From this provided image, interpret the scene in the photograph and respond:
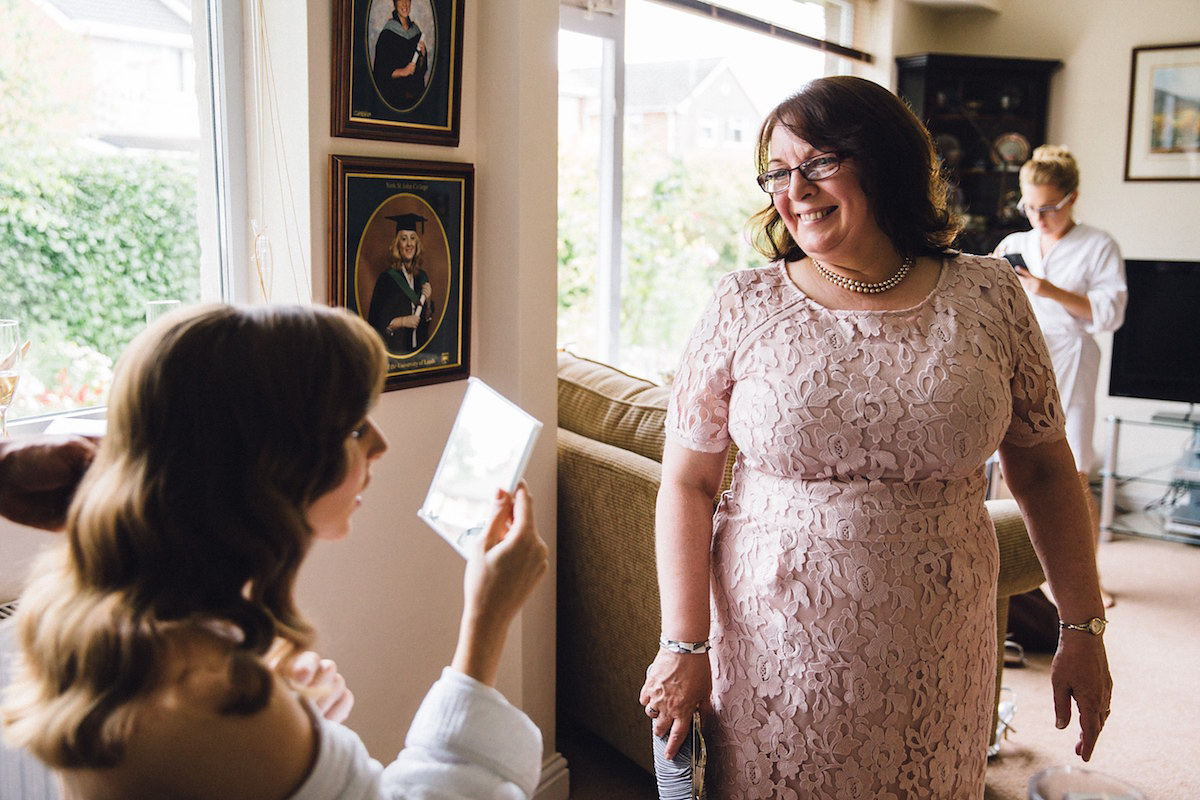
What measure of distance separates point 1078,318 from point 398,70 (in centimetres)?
299

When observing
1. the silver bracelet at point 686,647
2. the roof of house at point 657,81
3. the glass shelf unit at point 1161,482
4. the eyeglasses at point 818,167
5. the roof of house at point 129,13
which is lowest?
the glass shelf unit at point 1161,482

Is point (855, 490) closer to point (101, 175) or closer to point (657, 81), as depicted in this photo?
point (101, 175)

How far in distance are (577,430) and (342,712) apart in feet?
5.28

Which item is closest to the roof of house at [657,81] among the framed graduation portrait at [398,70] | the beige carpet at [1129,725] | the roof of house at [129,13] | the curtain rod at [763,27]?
the curtain rod at [763,27]

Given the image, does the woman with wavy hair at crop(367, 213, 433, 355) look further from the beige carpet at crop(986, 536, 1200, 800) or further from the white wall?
the white wall

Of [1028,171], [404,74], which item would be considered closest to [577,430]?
[404,74]

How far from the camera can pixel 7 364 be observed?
152 centimetres

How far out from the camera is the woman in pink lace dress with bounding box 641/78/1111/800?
52.9 inches

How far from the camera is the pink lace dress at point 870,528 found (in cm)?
134

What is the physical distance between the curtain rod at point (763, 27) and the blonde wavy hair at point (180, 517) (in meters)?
3.14

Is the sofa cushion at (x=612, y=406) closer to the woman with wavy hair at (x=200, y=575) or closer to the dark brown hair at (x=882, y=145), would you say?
the dark brown hair at (x=882, y=145)

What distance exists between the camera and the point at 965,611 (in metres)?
1.38

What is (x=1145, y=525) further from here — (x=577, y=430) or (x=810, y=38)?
(x=577, y=430)

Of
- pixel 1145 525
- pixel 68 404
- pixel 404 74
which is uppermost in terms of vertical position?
pixel 404 74
